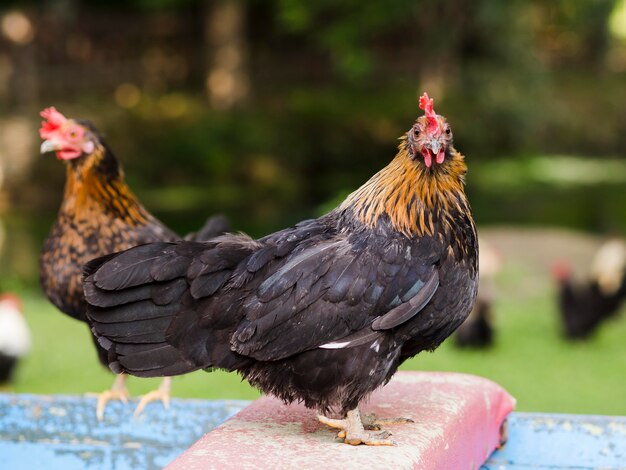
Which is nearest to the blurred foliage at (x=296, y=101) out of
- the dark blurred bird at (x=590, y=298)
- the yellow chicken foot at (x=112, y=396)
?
the dark blurred bird at (x=590, y=298)

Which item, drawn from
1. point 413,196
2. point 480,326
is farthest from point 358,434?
point 480,326

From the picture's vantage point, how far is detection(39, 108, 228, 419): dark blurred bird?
4.38m

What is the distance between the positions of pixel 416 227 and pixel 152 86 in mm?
15916

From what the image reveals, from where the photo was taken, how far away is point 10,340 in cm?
669

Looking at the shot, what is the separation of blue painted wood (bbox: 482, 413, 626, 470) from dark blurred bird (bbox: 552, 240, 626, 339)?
3.96 meters

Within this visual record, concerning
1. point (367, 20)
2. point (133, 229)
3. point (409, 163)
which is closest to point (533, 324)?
point (133, 229)

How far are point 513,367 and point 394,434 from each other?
13.8 feet

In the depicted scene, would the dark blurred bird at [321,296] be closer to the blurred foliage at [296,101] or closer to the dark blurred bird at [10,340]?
the dark blurred bird at [10,340]

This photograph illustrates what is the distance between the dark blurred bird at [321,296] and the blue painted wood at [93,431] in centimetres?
89

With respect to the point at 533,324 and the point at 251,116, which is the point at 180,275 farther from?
the point at 251,116

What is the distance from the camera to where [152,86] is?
1853 cm

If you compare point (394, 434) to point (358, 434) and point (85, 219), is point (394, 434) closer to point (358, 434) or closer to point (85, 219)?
point (358, 434)

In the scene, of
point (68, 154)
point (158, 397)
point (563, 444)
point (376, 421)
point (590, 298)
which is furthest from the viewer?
point (590, 298)

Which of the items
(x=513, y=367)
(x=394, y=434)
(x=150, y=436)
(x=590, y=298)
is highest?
(x=394, y=434)
